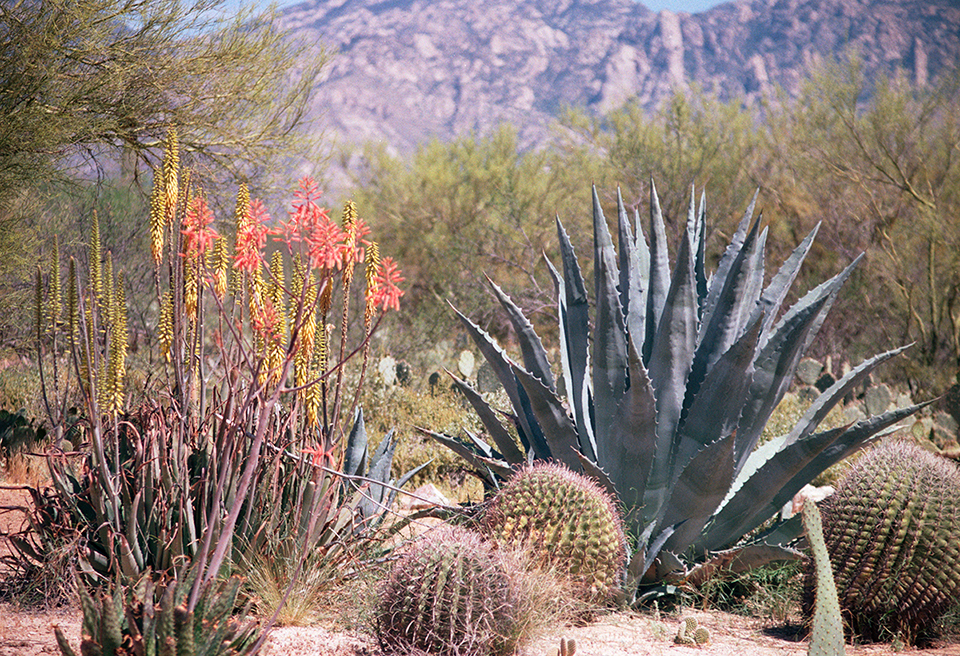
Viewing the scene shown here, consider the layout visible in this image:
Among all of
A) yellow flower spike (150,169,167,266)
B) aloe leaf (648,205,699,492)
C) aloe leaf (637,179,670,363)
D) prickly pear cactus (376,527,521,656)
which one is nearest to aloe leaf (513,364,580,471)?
aloe leaf (648,205,699,492)

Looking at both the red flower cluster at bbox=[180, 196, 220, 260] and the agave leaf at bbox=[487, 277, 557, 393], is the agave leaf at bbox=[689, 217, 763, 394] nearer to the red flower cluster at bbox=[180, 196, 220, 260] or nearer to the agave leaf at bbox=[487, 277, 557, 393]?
the agave leaf at bbox=[487, 277, 557, 393]

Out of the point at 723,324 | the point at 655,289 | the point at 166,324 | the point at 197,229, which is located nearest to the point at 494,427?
the point at 655,289

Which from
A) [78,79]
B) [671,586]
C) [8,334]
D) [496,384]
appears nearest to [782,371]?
[671,586]

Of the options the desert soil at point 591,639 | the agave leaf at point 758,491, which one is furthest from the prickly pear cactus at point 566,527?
the agave leaf at point 758,491

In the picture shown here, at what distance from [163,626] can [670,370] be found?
2264mm

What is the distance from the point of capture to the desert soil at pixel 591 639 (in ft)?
8.64

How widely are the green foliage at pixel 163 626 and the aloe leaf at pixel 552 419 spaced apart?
167 cm

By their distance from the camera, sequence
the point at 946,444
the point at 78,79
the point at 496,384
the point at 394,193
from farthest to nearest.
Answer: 1. the point at 394,193
2. the point at 496,384
3. the point at 78,79
4. the point at 946,444

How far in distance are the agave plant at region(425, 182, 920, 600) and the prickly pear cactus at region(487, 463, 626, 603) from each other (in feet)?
0.63

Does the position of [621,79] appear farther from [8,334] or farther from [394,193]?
[8,334]

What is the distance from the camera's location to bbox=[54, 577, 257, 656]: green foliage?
1.88 m

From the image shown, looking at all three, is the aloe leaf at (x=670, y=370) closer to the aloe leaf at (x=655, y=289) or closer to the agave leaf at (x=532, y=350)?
the aloe leaf at (x=655, y=289)

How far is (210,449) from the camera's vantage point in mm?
2891

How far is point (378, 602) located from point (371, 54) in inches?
5211
